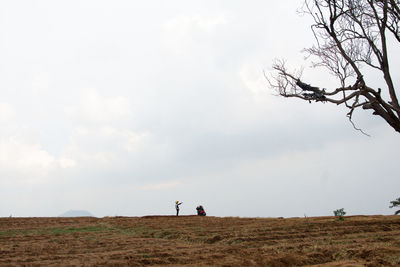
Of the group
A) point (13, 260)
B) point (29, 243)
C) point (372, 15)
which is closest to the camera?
point (13, 260)

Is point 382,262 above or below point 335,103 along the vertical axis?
below

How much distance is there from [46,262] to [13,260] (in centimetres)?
119

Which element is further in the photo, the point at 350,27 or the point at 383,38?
the point at 350,27

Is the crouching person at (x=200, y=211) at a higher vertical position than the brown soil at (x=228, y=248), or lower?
higher

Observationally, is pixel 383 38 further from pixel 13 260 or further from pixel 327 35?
pixel 13 260

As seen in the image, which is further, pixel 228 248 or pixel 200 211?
pixel 200 211

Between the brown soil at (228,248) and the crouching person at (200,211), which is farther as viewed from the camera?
the crouching person at (200,211)

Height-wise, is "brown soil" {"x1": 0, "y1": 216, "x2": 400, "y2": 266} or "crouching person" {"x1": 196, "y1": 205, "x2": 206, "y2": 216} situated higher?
"crouching person" {"x1": 196, "y1": 205, "x2": 206, "y2": 216}

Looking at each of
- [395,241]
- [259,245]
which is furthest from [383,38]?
[259,245]

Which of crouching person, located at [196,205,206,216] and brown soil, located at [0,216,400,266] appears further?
crouching person, located at [196,205,206,216]

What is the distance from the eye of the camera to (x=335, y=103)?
11.3 meters

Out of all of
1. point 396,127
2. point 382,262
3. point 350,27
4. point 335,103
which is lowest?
point 382,262

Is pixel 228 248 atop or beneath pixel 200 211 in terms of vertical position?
beneath

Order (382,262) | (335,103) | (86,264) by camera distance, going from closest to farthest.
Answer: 1. (382,262)
2. (86,264)
3. (335,103)
